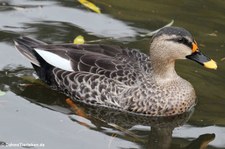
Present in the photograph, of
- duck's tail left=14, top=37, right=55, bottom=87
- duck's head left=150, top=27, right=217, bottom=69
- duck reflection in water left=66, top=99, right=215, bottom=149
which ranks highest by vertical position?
duck's head left=150, top=27, right=217, bottom=69

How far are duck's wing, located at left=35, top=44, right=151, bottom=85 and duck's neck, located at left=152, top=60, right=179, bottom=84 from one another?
15 centimetres

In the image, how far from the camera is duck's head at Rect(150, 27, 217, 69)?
905 centimetres

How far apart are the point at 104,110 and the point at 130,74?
54 centimetres

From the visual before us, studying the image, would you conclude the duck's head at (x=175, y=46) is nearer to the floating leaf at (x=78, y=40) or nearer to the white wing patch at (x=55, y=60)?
the white wing patch at (x=55, y=60)

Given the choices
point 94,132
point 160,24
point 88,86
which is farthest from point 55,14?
point 94,132

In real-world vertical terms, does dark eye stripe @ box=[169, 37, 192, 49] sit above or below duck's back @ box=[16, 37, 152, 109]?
above

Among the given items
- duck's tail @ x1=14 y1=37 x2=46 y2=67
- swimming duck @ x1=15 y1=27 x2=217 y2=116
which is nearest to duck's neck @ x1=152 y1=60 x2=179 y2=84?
swimming duck @ x1=15 y1=27 x2=217 y2=116

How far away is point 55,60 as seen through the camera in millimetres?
9586

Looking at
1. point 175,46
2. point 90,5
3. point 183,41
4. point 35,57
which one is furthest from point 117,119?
point 90,5

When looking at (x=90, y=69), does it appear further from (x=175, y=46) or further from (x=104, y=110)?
(x=175, y=46)

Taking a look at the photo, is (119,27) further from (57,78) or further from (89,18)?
(57,78)

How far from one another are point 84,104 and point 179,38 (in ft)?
4.70

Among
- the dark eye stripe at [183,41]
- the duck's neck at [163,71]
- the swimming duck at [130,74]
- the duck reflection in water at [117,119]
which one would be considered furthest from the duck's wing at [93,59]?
the dark eye stripe at [183,41]

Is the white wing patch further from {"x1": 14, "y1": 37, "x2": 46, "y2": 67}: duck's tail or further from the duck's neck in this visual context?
the duck's neck
